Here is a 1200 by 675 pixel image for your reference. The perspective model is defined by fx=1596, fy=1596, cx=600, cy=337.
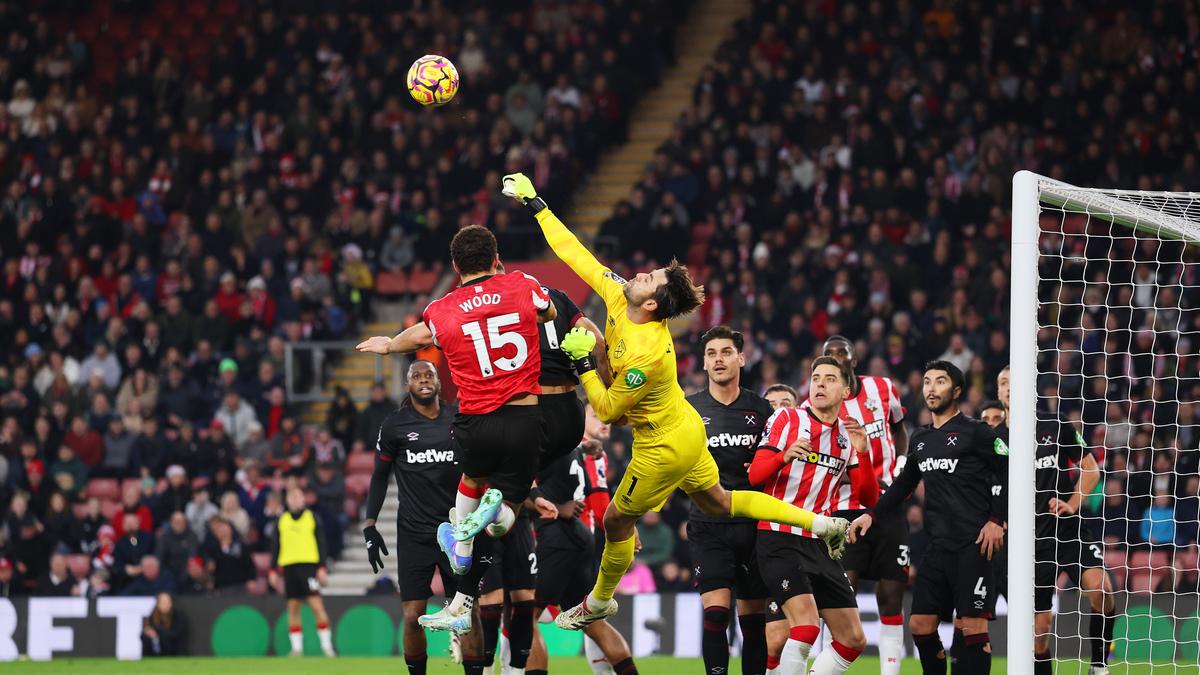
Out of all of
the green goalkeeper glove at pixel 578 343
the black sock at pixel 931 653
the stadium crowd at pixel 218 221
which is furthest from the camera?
the stadium crowd at pixel 218 221

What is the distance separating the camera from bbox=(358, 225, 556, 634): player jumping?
9.16 m

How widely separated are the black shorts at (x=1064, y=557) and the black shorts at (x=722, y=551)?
251cm

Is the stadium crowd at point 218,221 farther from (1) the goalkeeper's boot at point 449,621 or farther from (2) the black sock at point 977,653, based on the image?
(2) the black sock at point 977,653

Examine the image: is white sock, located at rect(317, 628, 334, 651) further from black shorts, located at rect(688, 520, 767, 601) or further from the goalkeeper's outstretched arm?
the goalkeeper's outstretched arm

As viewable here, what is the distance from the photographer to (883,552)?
11.7 m

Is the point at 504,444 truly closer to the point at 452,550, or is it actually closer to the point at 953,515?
the point at 452,550

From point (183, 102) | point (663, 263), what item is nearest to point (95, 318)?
point (183, 102)

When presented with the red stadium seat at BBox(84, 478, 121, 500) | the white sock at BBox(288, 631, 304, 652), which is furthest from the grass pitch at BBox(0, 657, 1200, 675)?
the red stadium seat at BBox(84, 478, 121, 500)

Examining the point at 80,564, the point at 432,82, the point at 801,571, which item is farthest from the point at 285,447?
the point at 801,571

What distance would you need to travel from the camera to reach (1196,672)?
13711 mm

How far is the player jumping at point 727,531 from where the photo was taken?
34.0 feet

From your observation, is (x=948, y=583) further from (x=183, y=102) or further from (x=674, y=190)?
(x=183, y=102)

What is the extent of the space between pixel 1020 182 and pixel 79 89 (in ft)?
64.5

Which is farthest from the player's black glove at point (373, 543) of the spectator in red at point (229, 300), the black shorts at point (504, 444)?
the spectator in red at point (229, 300)
